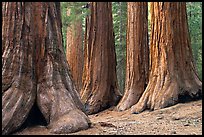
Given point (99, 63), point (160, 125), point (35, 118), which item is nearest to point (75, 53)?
point (99, 63)

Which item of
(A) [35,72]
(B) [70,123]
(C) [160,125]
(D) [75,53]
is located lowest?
(C) [160,125]

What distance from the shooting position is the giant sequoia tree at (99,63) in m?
10.9

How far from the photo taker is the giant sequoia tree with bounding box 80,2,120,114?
10.9 metres

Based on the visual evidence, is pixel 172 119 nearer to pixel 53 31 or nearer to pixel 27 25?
pixel 53 31

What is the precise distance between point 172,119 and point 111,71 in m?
4.59

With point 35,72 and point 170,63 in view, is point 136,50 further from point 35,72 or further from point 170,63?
point 35,72

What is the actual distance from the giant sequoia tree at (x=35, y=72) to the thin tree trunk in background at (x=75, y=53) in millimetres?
9374

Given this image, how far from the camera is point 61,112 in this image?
5406mm

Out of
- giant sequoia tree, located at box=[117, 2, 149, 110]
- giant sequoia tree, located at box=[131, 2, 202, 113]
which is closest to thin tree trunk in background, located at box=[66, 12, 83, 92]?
giant sequoia tree, located at box=[117, 2, 149, 110]

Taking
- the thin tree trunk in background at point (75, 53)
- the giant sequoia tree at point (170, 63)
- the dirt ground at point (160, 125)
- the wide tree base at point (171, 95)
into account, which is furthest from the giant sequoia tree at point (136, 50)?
the thin tree trunk in background at point (75, 53)

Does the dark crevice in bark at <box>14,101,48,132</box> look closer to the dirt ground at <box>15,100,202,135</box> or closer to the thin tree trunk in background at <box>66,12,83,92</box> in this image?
the dirt ground at <box>15,100,202,135</box>

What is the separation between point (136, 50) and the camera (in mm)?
10836

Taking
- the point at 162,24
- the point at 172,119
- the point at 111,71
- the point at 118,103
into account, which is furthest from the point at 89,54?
the point at 172,119

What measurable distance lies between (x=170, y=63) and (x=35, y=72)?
12.8ft
